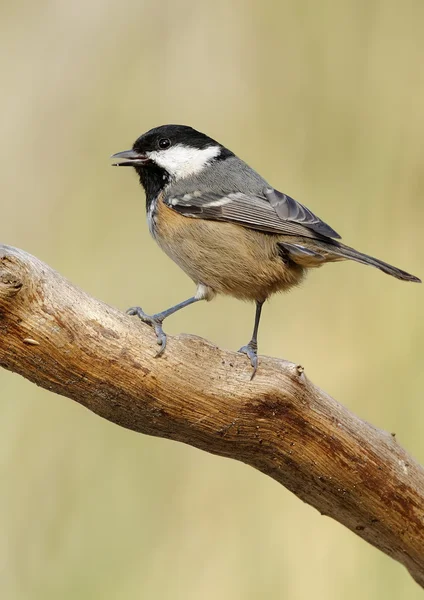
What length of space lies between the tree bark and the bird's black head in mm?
913

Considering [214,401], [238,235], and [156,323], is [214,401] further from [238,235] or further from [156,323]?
[238,235]

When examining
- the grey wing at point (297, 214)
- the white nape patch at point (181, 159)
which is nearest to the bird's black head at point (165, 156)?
the white nape patch at point (181, 159)

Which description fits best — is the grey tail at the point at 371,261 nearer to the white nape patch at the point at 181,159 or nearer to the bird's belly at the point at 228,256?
the bird's belly at the point at 228,256

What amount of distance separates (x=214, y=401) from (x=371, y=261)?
26.5 inches

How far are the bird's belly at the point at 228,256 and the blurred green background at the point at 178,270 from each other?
2.33 feet

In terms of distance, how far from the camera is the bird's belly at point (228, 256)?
2.42 m

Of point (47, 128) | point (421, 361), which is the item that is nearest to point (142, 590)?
point (421, 361)

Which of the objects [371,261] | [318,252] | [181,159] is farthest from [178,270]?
[371,261]

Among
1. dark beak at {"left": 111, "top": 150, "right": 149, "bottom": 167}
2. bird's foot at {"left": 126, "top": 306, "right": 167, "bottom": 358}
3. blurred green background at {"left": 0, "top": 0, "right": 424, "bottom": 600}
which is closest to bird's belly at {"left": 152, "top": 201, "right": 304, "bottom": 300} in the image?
dark beak at {"left": 111, "top": 150, "right": 149, "bottom": 167}

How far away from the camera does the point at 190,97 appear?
11.6 ft

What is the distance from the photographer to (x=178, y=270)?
3.37 meters

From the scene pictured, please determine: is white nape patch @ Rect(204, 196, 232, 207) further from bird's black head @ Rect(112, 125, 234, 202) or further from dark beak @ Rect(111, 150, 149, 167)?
dark beak @ Rect(111, 150, 149, 167)

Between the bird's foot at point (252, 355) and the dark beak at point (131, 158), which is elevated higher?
the dark beak at point (131, 158)

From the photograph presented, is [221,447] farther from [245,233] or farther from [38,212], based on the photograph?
[38,212]
